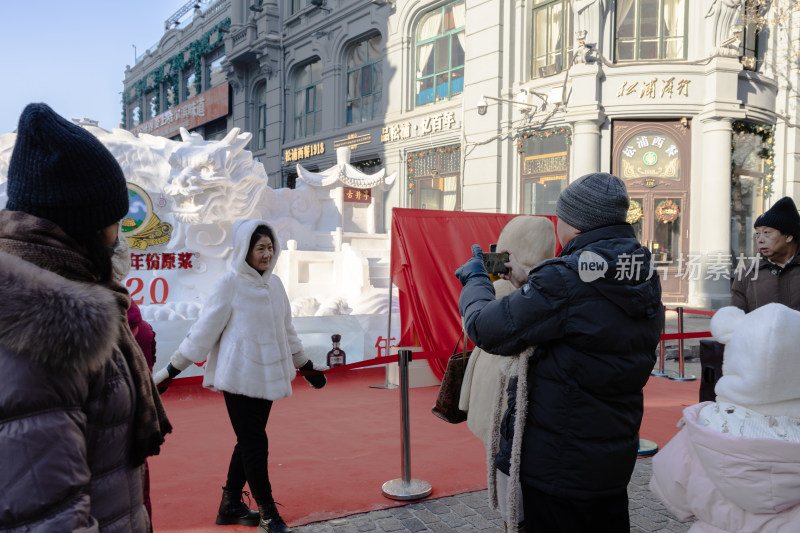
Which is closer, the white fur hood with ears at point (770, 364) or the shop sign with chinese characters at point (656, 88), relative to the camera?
the white fur hood with ears at point (770, 364)

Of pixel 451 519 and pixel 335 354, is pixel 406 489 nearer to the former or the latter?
pixel 451 519

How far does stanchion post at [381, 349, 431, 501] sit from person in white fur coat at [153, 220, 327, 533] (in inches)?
31.6

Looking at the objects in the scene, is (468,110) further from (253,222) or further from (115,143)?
(253,222)

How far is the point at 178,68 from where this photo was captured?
2634 centimetres

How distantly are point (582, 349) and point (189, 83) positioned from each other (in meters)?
27.9

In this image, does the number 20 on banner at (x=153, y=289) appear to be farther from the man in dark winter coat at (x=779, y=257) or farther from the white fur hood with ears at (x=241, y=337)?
the man in dark winter coat at (x=779, y=257)

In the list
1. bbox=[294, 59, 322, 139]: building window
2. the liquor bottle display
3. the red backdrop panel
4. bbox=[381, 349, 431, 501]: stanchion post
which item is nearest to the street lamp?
bbox=[294, 59, 322, 139]: building window

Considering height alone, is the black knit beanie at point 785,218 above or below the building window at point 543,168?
below

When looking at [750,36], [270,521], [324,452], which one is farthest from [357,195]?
[750,36]

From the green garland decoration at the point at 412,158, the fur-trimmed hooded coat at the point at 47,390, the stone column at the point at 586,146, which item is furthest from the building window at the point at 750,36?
the fur-trimmed hooded coat at the point at 47,390

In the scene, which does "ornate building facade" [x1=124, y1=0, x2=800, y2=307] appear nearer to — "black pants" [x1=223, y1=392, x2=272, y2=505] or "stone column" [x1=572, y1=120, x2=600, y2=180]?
"stone column" [x1=572, y1=120, x2=600, y2=180]

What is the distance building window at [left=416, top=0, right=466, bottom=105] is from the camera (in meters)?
15.1

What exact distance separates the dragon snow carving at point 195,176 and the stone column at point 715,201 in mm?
8882

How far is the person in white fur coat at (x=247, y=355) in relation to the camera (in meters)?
2.94
